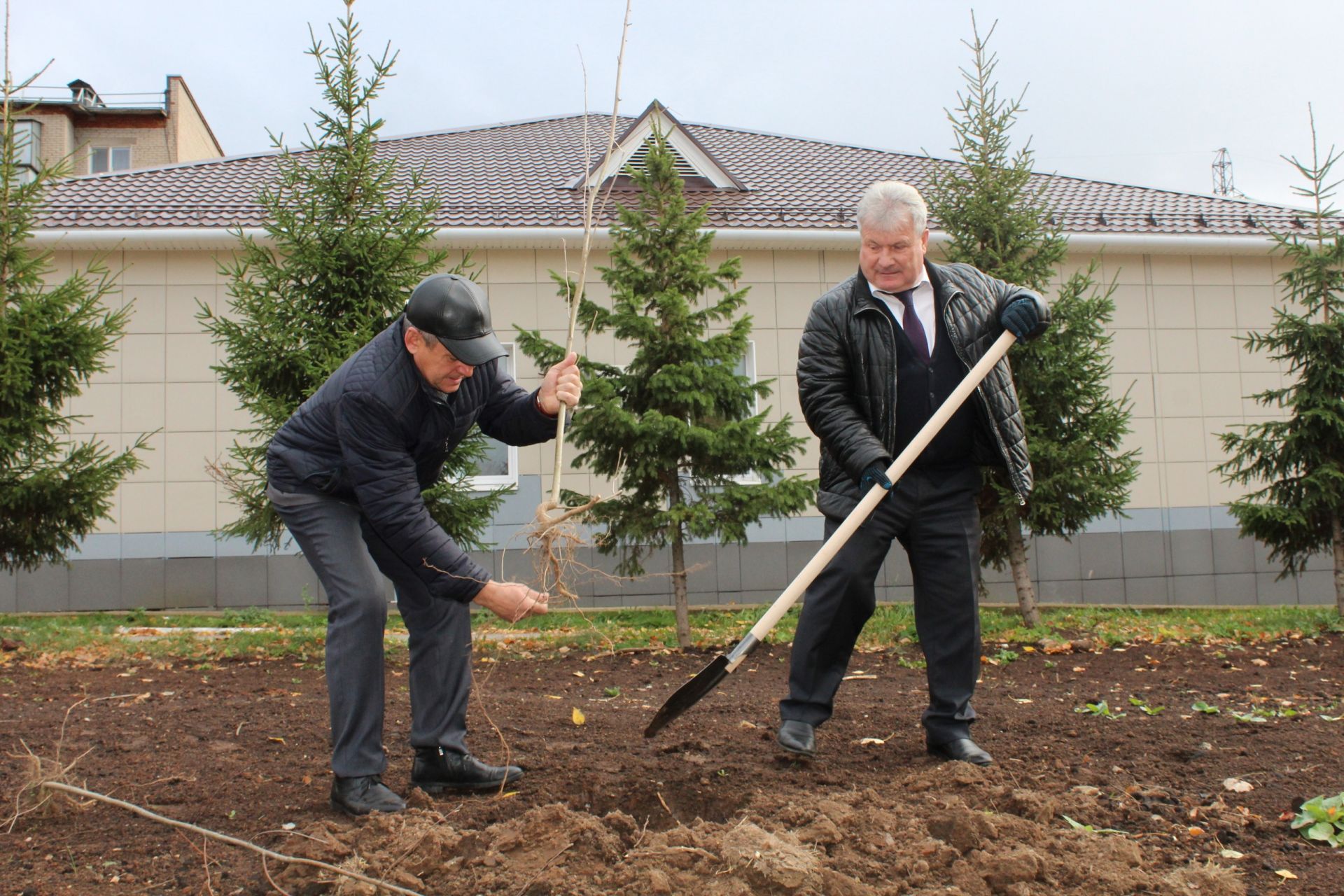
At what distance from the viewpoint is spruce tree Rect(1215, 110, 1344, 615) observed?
762 cm

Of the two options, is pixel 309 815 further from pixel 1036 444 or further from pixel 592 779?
pixel 1036 444

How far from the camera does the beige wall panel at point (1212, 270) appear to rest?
1177 cm

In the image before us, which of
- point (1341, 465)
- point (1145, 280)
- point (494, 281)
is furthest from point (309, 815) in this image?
point (1145, 280)

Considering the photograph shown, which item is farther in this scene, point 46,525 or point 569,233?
point 569,233

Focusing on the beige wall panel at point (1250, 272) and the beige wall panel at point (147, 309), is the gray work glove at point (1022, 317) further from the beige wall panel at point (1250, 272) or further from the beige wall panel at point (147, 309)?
the beige wall panel at point (1250, 272)

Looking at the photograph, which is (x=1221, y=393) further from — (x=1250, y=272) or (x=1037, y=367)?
(x=1037, y=367)

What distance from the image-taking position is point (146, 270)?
10680 millimetres

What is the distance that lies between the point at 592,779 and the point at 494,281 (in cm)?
836

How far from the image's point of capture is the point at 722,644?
7180 millimetres

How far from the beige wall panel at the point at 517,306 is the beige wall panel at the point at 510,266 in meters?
0.06

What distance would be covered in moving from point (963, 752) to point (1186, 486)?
9570 millimetres

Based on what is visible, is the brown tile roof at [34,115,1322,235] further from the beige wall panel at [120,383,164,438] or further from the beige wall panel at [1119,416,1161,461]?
the beige wall panel at [1119,416,1161,461]

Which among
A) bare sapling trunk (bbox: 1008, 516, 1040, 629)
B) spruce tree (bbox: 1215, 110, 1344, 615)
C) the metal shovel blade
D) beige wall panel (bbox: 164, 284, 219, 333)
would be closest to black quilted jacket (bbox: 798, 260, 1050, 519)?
the metal shovel blade

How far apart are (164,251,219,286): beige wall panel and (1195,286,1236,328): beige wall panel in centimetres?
1077
